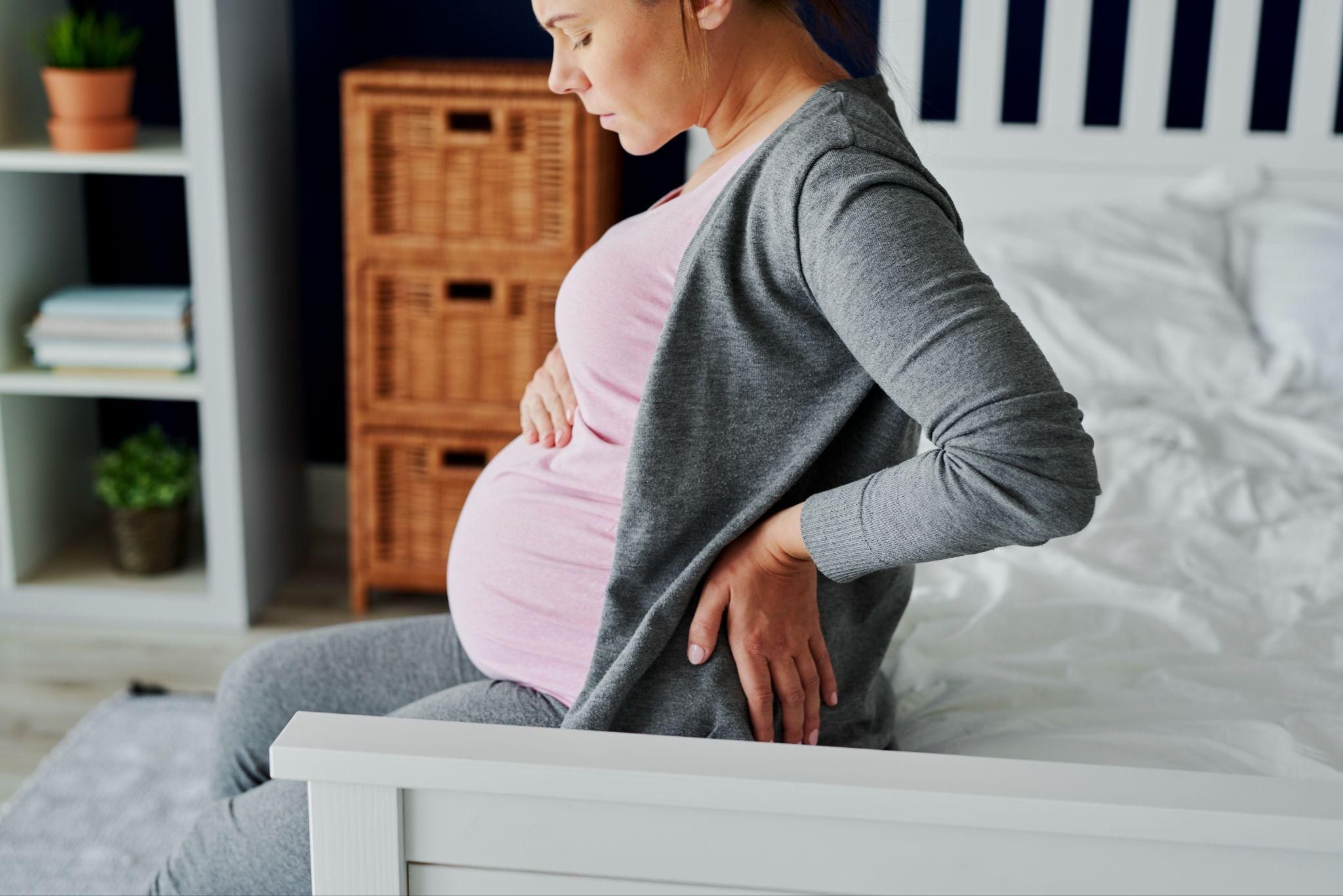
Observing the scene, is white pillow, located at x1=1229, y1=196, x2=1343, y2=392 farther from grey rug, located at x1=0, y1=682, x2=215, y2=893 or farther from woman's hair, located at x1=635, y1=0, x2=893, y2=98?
grey rug, located at x1=0, y1=682, x2=215, y2=893

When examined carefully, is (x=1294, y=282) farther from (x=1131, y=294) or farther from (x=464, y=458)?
(x=464, y=458)

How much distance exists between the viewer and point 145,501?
2.44 meters

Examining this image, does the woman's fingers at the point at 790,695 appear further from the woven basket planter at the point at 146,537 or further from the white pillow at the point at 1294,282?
the woven basket planter at the point at 146,537

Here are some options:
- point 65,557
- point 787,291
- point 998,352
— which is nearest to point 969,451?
point 998,352

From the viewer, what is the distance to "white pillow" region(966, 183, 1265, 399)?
6.54ft

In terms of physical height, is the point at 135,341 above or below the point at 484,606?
below

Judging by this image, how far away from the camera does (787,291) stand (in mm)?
832

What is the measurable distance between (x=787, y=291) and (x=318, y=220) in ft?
6.92

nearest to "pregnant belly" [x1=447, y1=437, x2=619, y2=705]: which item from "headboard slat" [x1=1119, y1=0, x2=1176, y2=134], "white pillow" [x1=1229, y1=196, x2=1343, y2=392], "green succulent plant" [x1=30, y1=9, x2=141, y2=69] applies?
"white pillow" [x1=1229, y1=196, x2=1343, y2=392]

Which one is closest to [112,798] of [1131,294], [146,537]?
[146,537]

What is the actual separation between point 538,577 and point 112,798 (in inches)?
45.4

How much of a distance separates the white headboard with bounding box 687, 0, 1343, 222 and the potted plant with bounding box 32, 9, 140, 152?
98 centimetres

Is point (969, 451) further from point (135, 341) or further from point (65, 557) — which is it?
point (65, 557)

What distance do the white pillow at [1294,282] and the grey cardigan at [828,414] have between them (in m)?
1.27
